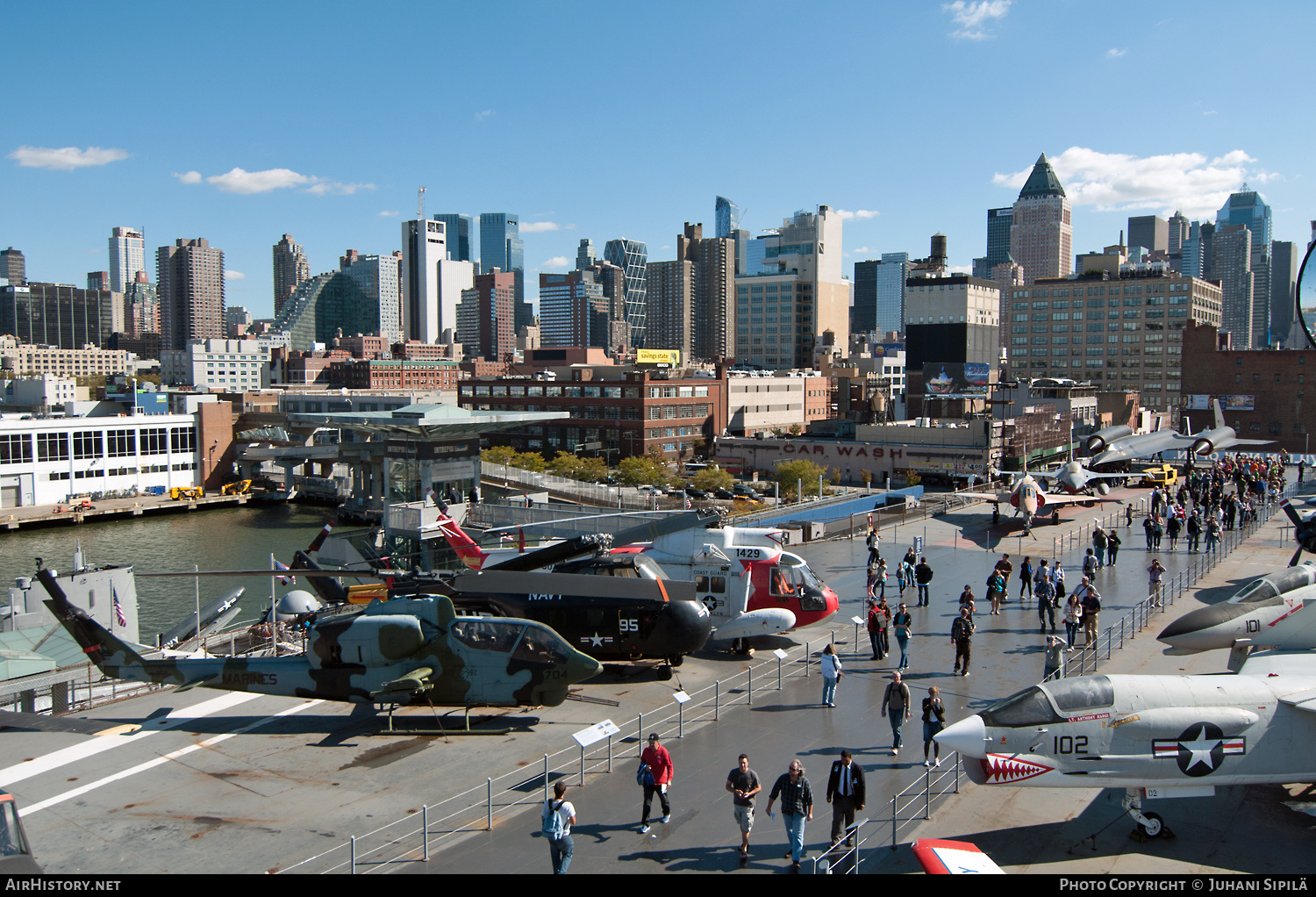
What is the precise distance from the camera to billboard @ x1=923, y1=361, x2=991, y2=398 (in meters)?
111

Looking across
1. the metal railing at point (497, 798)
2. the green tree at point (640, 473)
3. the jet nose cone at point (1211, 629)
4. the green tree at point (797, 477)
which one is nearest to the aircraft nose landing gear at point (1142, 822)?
the jet nose cone at point (1211, 629)

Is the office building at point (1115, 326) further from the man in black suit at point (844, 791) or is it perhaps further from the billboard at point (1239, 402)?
the man in black suit at point (844, 791)

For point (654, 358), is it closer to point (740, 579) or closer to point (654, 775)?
point (740, 579)

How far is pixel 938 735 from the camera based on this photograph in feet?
40.0

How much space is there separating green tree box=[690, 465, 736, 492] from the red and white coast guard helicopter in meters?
62.8

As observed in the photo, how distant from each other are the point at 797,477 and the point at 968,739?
73284 mm

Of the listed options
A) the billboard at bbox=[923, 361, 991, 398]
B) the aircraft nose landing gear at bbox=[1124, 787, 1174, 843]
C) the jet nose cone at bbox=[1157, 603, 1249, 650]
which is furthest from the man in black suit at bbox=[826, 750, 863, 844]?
the billboard at bbox=[923, 361, 991, 398]

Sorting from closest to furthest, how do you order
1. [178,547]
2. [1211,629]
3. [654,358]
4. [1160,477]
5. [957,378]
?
[1211,629] < [1160,477] < [178,547] < [957,378] < [654,358]

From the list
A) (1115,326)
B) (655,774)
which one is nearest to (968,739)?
(655,774)

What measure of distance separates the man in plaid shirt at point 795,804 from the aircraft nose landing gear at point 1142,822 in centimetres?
471

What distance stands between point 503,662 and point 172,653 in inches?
417

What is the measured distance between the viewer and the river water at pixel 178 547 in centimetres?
4950

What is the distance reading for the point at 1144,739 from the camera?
11.9 m

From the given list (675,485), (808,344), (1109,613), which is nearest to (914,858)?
(1109,613)
